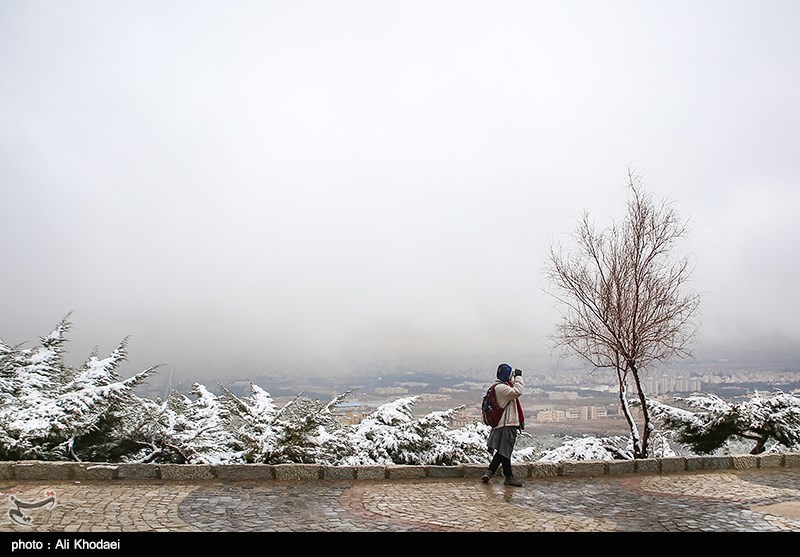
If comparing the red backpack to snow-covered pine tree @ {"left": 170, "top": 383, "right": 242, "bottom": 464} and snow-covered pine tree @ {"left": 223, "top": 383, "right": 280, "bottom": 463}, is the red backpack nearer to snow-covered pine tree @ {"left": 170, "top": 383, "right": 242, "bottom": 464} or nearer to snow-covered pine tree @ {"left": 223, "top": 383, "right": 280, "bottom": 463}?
snow-covered pine tree @ {"left": 223, "top": 383, "right": 280, "bottom": 463}

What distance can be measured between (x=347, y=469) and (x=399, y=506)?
1485 mm

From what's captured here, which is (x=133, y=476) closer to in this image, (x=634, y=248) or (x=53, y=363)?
(x=53, y=363)

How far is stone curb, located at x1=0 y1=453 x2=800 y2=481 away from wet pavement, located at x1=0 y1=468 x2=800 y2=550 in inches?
5.3

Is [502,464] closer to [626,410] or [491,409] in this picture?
[491,409]

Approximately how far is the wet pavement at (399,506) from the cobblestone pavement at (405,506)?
0.01m

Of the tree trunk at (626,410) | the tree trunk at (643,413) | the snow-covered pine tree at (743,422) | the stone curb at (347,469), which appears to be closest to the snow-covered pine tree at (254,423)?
the stone curb at (347,469)

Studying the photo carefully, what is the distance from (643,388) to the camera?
11.3 metres

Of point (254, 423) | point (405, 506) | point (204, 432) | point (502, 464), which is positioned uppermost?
point (254, 423)

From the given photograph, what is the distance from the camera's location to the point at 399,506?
22.7 ft

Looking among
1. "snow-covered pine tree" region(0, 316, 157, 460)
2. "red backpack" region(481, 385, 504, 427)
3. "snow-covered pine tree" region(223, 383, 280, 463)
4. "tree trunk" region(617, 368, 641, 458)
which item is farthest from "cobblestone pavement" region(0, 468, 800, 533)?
"tree trunk" region(617, 368, 641, 458)

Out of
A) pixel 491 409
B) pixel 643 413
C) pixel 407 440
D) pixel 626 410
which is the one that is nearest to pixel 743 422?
pixel 643 413

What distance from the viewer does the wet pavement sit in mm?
5969
